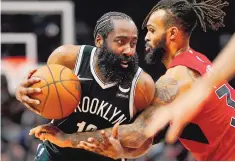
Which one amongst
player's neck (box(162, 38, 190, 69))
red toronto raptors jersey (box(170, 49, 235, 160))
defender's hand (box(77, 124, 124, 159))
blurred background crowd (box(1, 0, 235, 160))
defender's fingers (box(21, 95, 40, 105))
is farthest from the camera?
blurred background crowd (box(1, 0, 235, 160))

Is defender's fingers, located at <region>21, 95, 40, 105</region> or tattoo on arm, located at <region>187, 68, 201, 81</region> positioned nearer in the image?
defender's fingers, located at <region>21, 95, 40, 105</region>

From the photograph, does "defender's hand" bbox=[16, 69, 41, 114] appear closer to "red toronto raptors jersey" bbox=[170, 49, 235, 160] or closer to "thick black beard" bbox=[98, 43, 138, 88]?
"thick black beard" bbox=[98, 43, 138, 88]

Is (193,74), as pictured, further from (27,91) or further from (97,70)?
(27,91)

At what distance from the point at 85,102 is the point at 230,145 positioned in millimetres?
1040

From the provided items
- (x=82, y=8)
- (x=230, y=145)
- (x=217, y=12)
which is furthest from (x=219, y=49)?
(x=230, y=145)

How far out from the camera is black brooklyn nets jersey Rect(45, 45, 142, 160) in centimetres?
385

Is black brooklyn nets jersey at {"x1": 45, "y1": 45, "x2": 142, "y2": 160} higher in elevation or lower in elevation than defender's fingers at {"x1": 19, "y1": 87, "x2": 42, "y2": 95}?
lower

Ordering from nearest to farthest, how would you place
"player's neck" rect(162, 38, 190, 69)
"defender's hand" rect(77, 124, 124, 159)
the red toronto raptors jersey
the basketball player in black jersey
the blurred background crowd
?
"defender's hand" rect(77, 124, 124, 159)
the basketball player in black jersey
the red toronto raptors jersey
"player's neck" rect(162, 38, 190, 69)
the blurred background crowd

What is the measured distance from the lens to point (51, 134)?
150 inches

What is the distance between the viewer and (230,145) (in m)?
4.04

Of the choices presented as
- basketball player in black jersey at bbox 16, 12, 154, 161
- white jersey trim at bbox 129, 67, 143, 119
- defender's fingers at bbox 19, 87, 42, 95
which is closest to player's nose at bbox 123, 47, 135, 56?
basketball player in black jersey at bbox 16, 12, 154, 161

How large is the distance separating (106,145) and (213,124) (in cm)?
76

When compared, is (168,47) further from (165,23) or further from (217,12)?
(217,12)

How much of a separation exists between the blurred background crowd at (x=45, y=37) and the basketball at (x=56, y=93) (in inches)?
165
